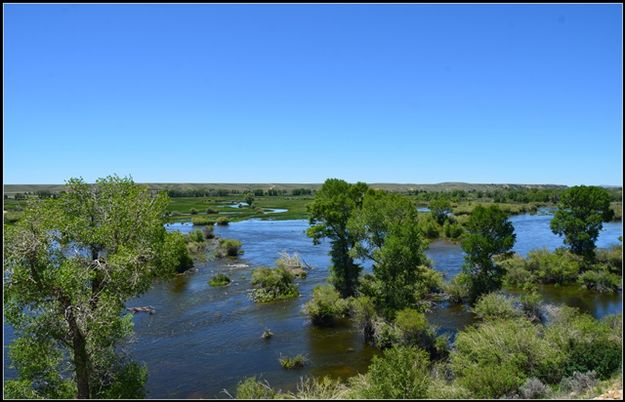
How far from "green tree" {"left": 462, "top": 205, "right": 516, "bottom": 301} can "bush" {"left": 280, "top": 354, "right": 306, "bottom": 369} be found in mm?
17263

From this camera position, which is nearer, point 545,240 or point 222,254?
point 222,254

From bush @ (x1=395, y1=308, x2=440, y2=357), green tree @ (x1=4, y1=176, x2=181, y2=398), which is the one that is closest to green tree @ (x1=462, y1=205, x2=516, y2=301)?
bush @ (x1=395, y1=308, x2=440, y2=357)

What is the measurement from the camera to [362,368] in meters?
26.0

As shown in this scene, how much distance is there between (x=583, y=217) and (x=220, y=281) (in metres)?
38.6

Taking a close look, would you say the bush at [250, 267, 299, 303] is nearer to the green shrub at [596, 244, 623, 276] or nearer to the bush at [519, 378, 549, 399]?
the bush at [519, 378, 549, 399]

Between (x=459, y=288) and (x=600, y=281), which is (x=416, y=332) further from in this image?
(x=600, y=281)

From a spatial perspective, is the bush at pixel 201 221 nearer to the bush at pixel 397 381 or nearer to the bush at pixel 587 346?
the bush at pixel 587 346

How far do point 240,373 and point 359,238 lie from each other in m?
13.1

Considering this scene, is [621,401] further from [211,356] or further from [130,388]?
[211,356]

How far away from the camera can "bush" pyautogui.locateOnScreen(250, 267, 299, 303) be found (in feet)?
134

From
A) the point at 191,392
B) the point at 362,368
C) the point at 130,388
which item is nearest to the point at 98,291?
the point at 130,388

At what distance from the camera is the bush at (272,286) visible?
4097 cm

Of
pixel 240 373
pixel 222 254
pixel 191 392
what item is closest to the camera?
pixel 191 392

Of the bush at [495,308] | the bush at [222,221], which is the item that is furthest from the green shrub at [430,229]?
the bush at [495,308]
